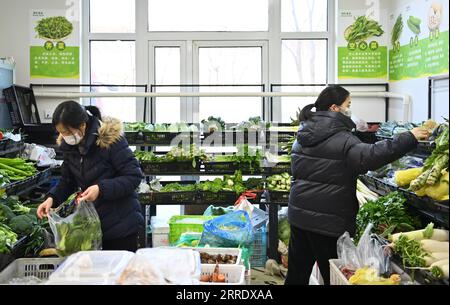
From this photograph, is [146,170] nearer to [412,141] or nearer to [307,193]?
[307,193]

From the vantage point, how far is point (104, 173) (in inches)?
106

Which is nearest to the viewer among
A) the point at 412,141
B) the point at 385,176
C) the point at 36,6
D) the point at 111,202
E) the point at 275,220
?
the point at 412,141

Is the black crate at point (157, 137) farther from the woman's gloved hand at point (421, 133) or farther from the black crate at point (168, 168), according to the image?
the woman's gloved hand at point (421, 133)

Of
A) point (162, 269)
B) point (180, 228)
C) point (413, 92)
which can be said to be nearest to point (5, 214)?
point (180, 228)

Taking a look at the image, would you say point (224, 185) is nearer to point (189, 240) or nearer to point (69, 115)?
point (189, 240)

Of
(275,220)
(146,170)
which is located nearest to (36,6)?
(146,170)

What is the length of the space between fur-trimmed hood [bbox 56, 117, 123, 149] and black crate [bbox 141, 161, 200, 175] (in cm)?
272

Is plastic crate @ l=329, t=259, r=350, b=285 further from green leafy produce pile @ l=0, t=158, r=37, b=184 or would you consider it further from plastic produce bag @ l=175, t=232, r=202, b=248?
green leafy produce pile @ l=0, t=158, r=37, b=184

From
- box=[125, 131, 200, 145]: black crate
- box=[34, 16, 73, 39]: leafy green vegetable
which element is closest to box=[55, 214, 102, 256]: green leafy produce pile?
box=[125, 131, 200, 145]: black crate

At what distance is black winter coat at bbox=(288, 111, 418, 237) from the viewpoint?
9.18 ft

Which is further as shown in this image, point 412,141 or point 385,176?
point 385,176

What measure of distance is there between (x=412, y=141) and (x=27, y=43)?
519 cm

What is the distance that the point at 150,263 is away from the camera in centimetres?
176

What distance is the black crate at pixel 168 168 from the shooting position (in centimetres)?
542
